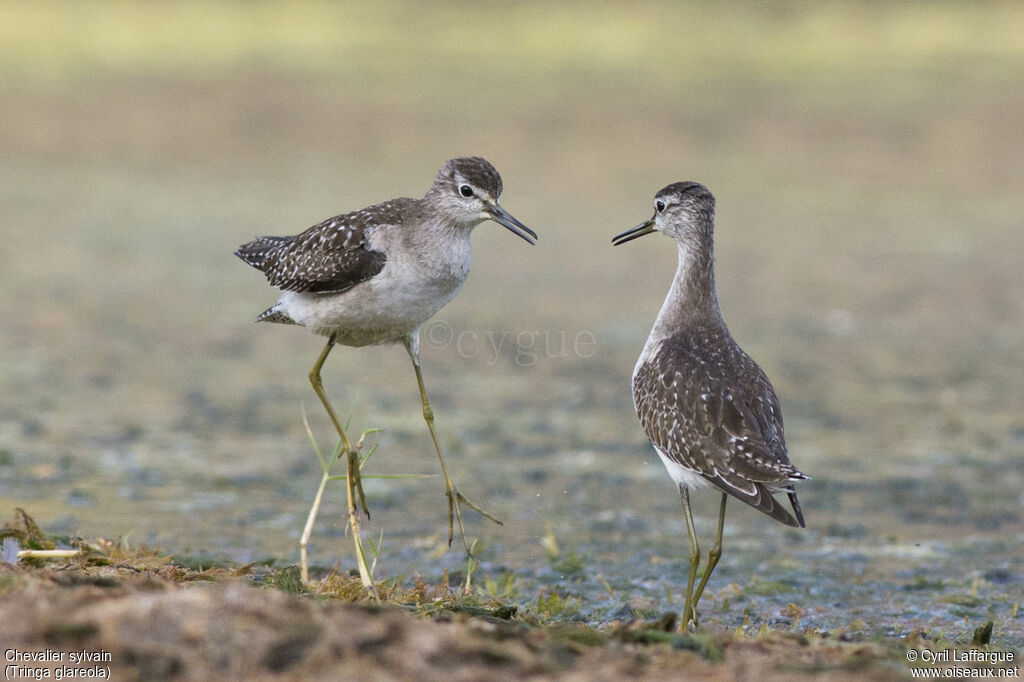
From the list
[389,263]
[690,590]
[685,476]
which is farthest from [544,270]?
[690,590]

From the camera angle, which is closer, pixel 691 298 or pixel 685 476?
pixel 685 476

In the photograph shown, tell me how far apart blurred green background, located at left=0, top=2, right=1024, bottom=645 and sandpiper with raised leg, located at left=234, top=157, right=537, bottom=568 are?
4.22 feet

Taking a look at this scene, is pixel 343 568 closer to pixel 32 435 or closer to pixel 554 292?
pixel 32 435

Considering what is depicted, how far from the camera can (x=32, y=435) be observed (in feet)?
31.4

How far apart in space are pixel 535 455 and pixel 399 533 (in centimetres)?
164

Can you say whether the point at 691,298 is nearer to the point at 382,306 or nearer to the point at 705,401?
the point at 705,401

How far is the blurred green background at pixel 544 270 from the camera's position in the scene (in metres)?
8.26

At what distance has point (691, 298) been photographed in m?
7.22

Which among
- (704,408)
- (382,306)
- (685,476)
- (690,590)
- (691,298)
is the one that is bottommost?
(690,590)

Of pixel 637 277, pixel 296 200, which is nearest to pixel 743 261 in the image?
pixel 637 277

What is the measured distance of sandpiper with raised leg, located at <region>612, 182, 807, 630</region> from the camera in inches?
242

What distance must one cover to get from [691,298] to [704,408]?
3.17ft

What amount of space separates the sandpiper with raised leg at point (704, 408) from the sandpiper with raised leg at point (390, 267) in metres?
0.97

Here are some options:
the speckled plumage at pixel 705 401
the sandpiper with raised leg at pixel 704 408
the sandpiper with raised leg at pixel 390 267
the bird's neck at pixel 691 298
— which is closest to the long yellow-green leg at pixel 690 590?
the sandpiper with raised leg at pixel 704 408
